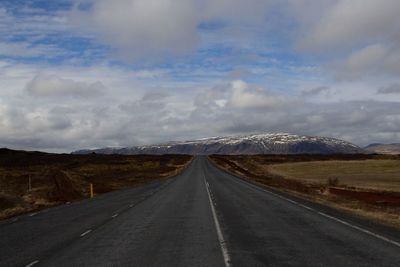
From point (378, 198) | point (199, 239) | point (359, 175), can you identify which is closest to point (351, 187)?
point (378, 198)

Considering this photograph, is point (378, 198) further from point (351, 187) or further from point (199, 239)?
point (199, 239)

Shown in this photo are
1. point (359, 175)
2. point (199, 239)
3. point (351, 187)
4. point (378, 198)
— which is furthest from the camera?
point (359, 175)

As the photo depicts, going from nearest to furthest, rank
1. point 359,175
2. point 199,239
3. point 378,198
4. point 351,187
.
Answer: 1. point 199,239
2. point 378,198
3. point 351,187
4. point 359,175

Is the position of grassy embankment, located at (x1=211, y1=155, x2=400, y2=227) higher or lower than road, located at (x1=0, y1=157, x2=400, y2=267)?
lower

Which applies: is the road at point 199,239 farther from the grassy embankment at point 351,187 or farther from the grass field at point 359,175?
the grass field at point 359,175

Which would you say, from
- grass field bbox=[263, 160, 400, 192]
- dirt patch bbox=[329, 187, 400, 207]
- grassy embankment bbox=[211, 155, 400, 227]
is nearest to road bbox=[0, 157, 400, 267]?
grassy embankment bbox=[211, 155, 400, 227]

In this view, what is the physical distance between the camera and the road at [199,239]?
11.6m

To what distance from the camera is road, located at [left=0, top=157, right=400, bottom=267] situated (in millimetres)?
11602

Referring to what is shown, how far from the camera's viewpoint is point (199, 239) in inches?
587

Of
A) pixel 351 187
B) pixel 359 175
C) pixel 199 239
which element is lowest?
pixel 351 187

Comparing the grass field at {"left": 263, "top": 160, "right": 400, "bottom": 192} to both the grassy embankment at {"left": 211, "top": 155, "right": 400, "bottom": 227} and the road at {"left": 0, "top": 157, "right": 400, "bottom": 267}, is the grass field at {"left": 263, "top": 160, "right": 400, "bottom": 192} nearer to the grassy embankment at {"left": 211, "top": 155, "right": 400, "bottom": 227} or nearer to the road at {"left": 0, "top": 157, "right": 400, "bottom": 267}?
the grassy embankment at {"left": 211, "top": 155, "right": 400, "bottom": 227}

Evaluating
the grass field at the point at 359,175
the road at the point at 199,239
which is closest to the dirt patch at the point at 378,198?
the grass field at the point at 359,175

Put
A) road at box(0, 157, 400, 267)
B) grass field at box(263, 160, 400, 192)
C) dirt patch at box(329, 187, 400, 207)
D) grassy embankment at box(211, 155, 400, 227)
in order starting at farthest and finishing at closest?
grass field at box(263, 160, 400, 192), dirt patch at box(329, 187, 400, 207), grassy embankment at box(211, 155, 400, 227), road at box(0, 157, 400, 267)

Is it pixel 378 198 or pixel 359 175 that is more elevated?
pixel 359 175
